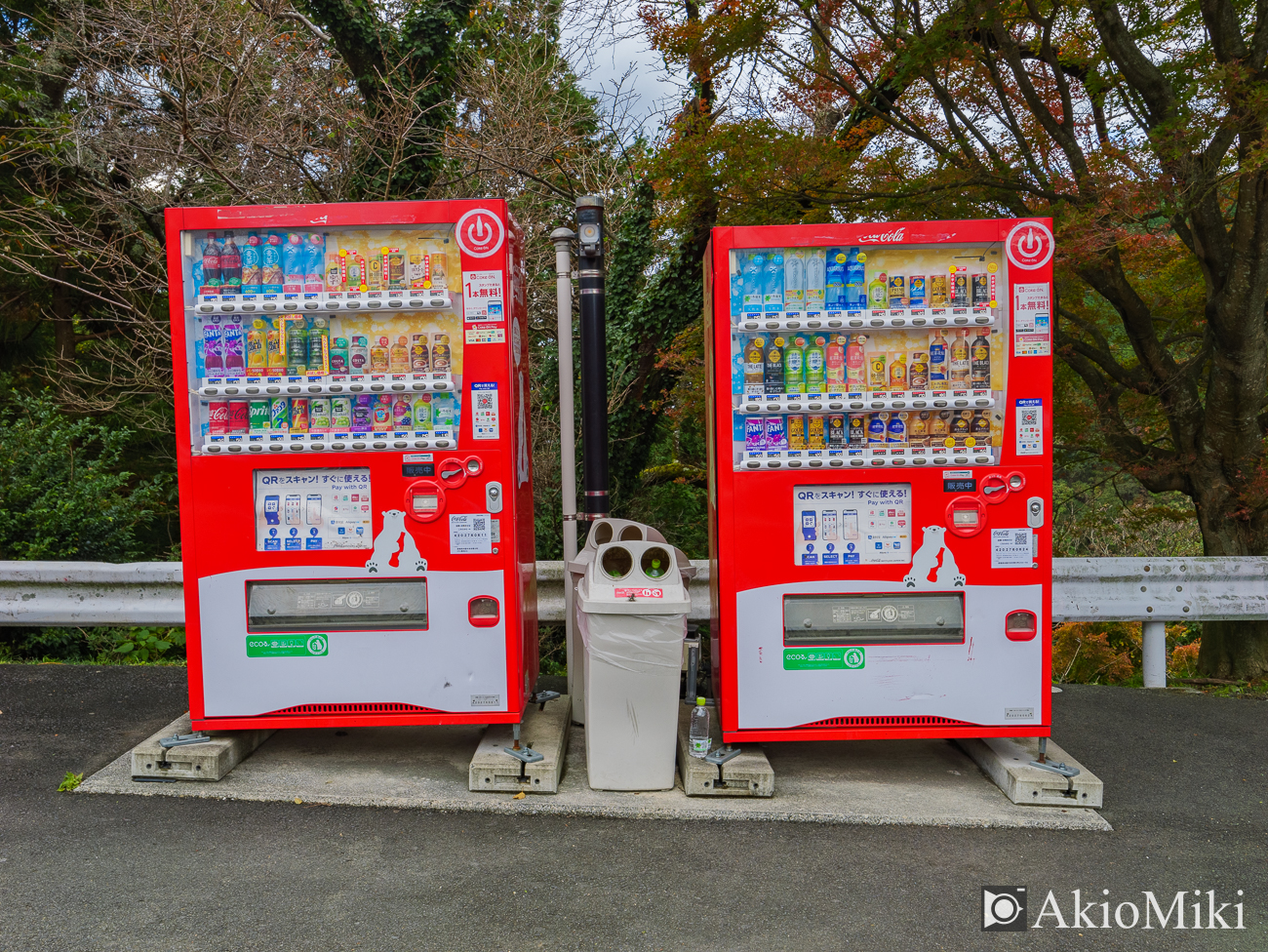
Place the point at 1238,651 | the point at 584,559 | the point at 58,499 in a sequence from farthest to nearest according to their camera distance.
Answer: the point at 58,499, the point at 1238,651, the point at 584,559

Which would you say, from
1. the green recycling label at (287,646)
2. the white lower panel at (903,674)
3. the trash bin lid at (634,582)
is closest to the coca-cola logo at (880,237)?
the white lower panel at (903,674)

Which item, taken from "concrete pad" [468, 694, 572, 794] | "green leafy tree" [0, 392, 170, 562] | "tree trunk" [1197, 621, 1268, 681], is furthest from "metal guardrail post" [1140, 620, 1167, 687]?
"green leafy tree" [0, 392, 170, 562]

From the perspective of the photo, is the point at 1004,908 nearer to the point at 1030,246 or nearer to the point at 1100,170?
the point at 1030,246

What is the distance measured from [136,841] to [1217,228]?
7355 mm

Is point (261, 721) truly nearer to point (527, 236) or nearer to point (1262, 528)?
point (527, 236)

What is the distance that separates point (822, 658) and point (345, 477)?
2.49 metres

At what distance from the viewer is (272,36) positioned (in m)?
8.27

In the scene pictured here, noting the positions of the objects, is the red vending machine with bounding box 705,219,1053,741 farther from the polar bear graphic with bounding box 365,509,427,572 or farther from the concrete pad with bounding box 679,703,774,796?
the polar bear graphic with bounding box 365,509,427,572

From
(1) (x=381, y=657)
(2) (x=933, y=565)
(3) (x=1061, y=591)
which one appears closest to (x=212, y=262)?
(1) (x=381, y=657)

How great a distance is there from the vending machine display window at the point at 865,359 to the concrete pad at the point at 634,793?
157cm

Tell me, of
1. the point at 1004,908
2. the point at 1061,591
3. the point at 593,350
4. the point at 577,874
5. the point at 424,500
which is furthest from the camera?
the point at 1061,591

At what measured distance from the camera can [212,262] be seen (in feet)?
13.3

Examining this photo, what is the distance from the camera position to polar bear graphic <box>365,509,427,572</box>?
161 inches

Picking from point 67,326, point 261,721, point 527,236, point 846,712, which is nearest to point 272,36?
point 527,236
